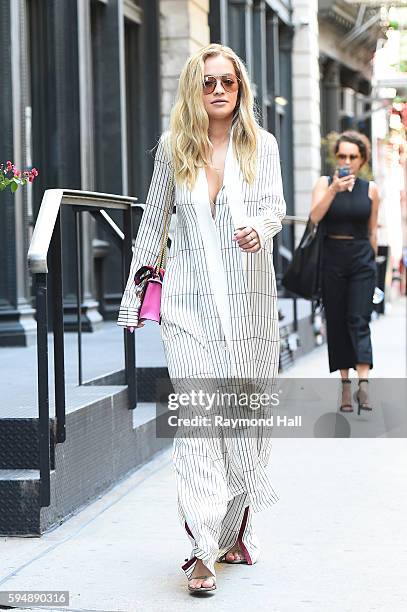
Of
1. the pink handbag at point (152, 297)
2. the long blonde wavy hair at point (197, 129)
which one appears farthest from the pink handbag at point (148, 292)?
the long blonde wavy hair at point (197, 129)

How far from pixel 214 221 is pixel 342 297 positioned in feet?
13.9

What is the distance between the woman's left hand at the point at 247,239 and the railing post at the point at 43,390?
96 cm

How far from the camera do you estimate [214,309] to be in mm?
4879

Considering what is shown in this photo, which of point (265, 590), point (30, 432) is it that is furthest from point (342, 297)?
point (265, 590)

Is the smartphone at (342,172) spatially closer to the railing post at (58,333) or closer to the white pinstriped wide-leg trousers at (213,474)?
the railing post at (58,333)

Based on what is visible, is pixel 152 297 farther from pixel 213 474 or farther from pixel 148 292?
pixel 213 474

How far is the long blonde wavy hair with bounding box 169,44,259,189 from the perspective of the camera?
4898mm

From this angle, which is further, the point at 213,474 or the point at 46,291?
the point at 46,291

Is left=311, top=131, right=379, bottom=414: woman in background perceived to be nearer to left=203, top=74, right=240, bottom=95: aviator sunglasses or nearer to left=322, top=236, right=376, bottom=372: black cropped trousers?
left=322, top=236, right=376, bottom=372: black cropped trousers

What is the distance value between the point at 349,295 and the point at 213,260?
4215mm

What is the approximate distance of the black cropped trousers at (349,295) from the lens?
352 inches

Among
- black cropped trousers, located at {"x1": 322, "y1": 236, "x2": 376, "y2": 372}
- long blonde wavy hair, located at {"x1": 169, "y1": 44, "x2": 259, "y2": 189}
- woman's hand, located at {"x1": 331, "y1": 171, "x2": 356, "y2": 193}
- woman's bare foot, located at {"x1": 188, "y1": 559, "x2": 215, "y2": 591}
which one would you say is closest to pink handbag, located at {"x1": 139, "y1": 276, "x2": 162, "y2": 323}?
long blonde wavy hair, located at {"x1": 169, "y1": 44, "x2": 259, "y2": 189}

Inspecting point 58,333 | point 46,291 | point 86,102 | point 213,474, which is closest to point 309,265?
point 58,333

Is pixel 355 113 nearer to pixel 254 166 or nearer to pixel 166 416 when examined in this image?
pixel 166 416
